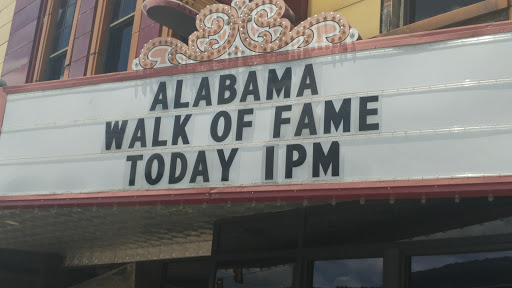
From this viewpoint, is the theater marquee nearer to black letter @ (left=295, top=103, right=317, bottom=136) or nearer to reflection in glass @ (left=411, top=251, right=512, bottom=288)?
black letter @ (left=295, top=103, right=317, bottom=136)

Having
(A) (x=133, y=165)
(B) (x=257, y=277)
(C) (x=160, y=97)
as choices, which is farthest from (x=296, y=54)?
(B) (x=257, y=277)

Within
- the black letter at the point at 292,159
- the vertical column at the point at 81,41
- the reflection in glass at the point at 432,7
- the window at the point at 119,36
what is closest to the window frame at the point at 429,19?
the reflection in glass at the point at 432,7

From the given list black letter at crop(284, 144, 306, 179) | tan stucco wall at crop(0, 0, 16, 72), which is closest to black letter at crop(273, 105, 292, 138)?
black letter at crop(284, 144, 306, 179)

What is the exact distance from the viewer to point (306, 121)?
775cm

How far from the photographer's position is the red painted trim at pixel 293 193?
21.6ft

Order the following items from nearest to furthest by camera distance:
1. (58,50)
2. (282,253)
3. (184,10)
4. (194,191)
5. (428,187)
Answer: (428,187), (194,191), (282,253), (184,10), (58,50)

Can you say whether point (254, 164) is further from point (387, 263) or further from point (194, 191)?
point (387, 263)

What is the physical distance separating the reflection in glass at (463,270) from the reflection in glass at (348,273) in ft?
1.61

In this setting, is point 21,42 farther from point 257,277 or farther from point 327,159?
point 327,159

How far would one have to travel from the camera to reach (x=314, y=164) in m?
7.48

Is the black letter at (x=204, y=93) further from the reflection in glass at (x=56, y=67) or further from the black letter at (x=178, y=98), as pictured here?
the reflection in glass at (x=56, y=67)

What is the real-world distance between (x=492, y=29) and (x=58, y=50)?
1053 cm

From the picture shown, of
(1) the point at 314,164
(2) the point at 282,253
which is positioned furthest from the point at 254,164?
(2) the point at 282,253

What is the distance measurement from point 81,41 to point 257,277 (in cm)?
676
